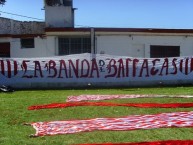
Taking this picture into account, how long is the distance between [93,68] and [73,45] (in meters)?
7.25

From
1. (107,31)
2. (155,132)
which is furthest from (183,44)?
(155,132)

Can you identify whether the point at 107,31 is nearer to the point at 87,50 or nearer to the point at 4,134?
the point at 87,50

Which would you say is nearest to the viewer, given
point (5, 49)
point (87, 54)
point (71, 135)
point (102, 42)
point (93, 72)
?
point (71, 135)

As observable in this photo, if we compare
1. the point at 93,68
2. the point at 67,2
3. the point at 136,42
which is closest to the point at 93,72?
the point at 93,68

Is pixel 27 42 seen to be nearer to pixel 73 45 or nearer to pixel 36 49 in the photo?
pixel 36 49

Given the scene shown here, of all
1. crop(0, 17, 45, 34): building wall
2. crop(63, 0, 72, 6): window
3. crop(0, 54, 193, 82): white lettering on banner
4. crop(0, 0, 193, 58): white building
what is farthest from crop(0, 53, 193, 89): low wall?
crop(0, 17, 45, 34): building wall

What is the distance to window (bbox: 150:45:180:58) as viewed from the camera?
31.2 meters

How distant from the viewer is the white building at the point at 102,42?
30516 millimetres

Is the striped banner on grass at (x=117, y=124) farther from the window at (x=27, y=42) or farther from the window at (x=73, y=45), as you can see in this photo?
the window at (x=27, y=42)

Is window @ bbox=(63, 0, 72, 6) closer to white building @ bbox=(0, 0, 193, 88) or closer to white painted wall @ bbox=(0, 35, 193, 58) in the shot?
white building @ bbox=(0, 0, 193, 88)

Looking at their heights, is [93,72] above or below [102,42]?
below

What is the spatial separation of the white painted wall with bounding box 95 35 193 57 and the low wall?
21.0ft

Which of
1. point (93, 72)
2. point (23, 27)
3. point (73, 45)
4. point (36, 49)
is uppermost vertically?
point (23, 27)

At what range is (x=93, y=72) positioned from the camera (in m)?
24.2
